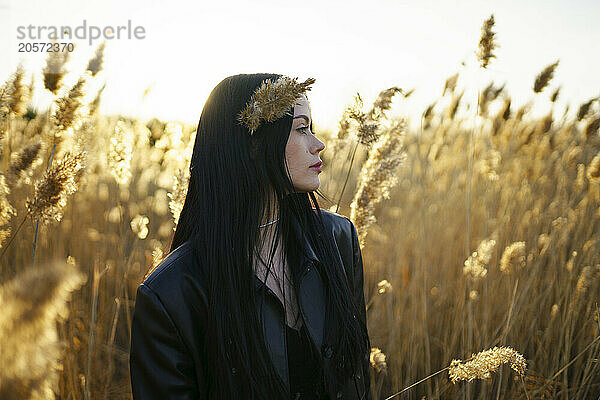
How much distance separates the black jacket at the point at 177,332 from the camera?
1176mm

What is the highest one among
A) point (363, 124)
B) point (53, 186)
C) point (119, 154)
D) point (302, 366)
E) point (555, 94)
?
point (555, 94)

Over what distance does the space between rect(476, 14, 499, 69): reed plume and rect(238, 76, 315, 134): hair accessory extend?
3.43 feet

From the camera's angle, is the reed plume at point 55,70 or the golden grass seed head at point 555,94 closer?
the reed plume at point 55,70

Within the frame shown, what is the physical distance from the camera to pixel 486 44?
1.84 meters

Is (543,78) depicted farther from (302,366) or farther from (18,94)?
(18,94)

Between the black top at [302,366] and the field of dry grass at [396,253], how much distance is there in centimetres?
33

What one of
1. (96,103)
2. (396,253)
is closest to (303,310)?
(96,103)

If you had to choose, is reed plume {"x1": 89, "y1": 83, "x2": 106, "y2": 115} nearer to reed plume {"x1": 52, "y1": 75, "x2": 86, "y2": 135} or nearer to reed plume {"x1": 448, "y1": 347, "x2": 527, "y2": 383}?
reed plume {"x1": 52, "y1": 75, "x2": 86, "y2": 135}

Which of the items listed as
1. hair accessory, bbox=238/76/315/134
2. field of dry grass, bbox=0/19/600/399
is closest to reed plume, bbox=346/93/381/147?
field of dry grass, bbox=0/19/600/399

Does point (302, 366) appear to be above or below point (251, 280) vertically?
below

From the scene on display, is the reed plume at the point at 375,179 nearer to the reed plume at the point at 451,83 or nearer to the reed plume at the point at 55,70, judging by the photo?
the reed plume at the point at 451,83

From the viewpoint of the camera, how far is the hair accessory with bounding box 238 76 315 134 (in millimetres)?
1146

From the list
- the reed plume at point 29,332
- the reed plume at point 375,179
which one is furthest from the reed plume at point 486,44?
the reed plume at point 29,332

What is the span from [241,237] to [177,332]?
300 mm
